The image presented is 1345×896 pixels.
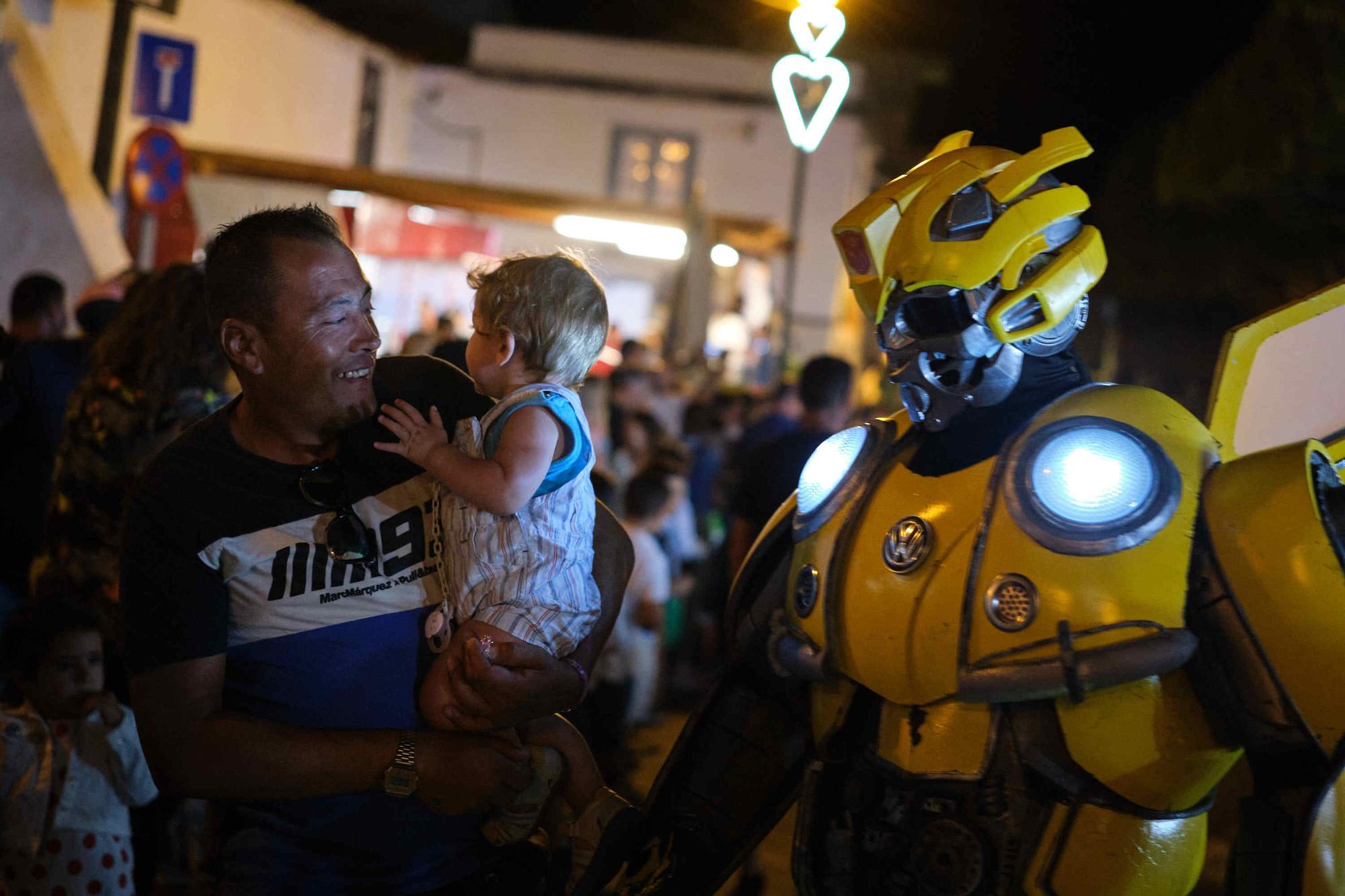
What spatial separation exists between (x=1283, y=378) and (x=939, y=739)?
1.02 metres

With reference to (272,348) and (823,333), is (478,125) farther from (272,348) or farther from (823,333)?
(272,348)

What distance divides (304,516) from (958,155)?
140 centimetres

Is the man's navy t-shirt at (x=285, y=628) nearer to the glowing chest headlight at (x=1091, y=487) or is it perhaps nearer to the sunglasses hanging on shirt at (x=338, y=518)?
the sunglasses hanging on shirt at (x=338, y=518)

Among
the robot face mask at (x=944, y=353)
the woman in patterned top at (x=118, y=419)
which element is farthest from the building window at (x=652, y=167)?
the robot face mask at (x=944, y=353)

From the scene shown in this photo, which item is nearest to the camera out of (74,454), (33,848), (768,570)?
(768,570)

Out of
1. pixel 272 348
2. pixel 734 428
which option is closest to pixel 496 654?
pixel 272 348

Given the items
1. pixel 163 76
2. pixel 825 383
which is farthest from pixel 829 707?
pixel 163 76

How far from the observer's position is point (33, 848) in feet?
10.0

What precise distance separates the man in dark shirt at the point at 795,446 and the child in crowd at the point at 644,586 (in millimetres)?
656

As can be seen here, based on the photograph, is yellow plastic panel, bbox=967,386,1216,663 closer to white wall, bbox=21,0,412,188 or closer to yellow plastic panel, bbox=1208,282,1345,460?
yellow plastic panel, bbox=1208,282,1345,460

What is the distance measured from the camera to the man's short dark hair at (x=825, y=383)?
5.10 m

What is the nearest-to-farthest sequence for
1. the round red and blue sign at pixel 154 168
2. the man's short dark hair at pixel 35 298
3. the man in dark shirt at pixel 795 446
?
the man's short dark hair at pixel 35 298, the man in dark shirt at pixel 795 446, the round red and blue sign at pixel 154 168

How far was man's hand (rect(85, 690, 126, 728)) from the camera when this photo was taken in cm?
319

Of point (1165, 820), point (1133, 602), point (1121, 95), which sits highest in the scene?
point (1121, 95)
